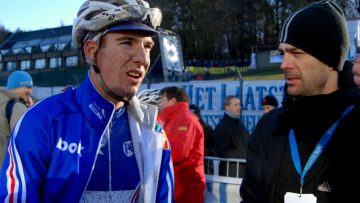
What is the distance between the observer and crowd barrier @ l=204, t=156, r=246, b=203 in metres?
5.00

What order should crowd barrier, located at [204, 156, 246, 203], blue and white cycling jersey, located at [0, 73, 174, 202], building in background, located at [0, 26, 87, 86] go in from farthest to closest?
1. building in background, located at [0, 26, 87, 86]
2. crowd barrier, located at [204, 156, 246, 203]
3. blue and white cycling jersey, located at [0, 73, 174, 202]

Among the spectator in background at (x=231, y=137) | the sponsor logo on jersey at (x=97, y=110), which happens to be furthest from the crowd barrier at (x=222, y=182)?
the sponsor logo on jersey at (x=97, y=110)

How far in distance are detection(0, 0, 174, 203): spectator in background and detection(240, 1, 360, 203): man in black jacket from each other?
0.52 metres

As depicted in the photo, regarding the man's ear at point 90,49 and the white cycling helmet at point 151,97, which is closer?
the man's ear at point 90,49

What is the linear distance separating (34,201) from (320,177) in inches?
46.6

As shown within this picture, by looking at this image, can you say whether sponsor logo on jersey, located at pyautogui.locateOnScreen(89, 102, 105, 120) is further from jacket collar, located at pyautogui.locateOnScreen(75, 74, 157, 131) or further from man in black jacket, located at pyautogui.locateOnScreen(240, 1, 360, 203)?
man in black jacket, located at pyautogui.locateOnScreen(240, 1, 360, 203)

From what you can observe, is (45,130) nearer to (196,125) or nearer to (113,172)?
(113,172)

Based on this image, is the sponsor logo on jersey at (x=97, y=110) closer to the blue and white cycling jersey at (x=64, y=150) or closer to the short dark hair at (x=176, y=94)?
the blue and white cycling jersey at (x=64, y=150)

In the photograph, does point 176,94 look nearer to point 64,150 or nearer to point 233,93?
point 64,150

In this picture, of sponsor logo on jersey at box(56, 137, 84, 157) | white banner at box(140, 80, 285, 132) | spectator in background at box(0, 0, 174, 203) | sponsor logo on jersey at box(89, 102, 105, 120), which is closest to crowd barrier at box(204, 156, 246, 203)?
spectator in background at box(0, 0, 174, 203)

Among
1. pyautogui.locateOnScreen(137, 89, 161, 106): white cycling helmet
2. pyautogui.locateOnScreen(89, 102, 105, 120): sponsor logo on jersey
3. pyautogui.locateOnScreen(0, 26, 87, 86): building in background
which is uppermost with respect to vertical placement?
pyautogui.locateOnScreen(89, 102, 105, 120): sponsor logo on jersey

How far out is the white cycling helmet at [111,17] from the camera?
2.13 meters

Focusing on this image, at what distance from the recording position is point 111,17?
212 centimetres

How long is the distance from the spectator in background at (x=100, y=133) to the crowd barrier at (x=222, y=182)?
8.90 feet
